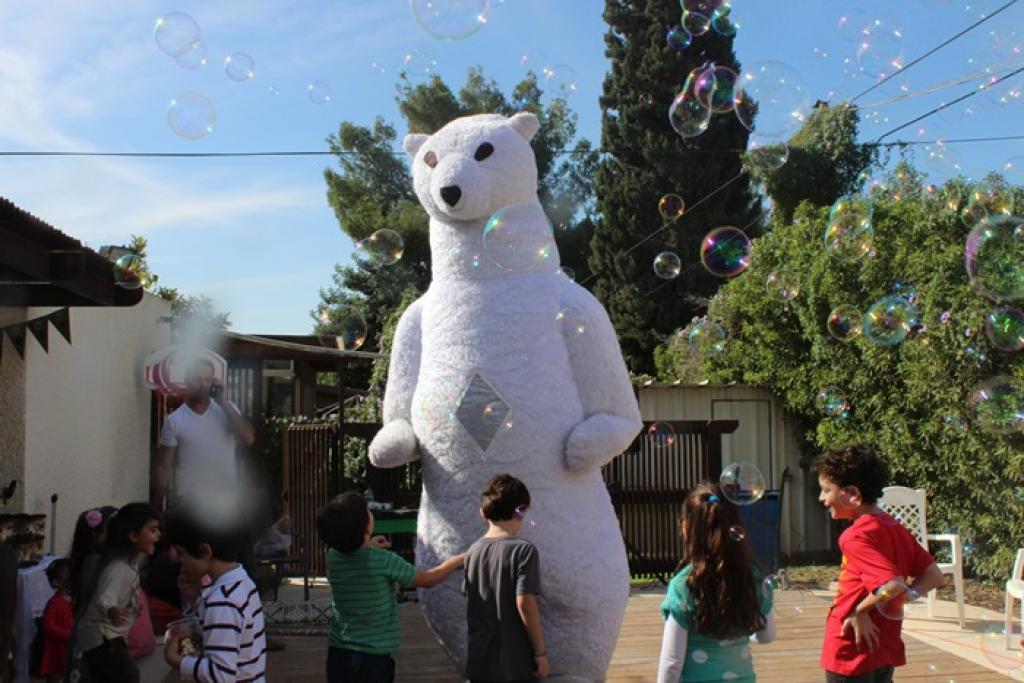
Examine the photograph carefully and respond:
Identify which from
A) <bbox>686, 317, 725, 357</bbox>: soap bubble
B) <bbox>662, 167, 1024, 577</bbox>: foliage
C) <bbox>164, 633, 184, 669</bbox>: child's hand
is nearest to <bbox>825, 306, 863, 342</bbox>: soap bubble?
<bbox>662, 167, 1024, 577</bbox>: foliage

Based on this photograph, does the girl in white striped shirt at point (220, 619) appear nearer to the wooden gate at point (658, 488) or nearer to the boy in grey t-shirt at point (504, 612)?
A: the boy in grey t-shirt at point (504, 612)

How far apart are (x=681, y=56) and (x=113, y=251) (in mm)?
12948

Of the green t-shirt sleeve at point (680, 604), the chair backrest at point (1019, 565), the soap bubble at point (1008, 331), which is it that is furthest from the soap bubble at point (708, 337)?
the green t-shirt sleeve at point (680, 604)

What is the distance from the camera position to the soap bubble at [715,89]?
527cm

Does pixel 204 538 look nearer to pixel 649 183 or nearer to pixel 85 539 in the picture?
pixel 85 539

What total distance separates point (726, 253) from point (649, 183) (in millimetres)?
14019

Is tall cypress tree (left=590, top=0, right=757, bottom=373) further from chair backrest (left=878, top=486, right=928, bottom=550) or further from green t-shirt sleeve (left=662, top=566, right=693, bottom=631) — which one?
green t-shirt sleeve (left=662, top=566, right=693, bottom=631)

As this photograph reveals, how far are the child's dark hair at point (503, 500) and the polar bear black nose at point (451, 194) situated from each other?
136 centimetres

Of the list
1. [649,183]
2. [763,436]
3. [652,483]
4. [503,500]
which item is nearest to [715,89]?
[503,500]

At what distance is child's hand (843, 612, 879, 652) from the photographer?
10.2 ft

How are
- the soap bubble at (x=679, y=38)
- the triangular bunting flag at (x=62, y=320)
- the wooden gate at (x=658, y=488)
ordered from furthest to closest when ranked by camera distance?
the wooden gate at (x=658, y=488) → the triangular bunting flag at (x=62, y=320) → the soap bubble at (x=679, y=38)

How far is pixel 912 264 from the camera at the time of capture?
772cm

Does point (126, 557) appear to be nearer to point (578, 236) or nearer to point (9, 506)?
point (9, 506)

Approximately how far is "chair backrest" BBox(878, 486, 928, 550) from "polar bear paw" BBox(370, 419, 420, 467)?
12.8 ft
